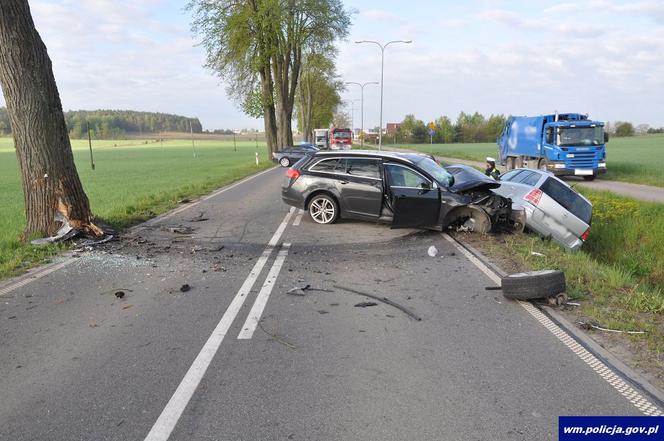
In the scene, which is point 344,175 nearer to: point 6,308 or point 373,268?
point 373,268

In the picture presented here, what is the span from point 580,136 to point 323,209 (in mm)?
16494

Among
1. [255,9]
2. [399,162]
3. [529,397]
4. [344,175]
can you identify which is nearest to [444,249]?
[399,162]

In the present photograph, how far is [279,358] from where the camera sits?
4.10m

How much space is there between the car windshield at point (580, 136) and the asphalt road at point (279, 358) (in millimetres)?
17377

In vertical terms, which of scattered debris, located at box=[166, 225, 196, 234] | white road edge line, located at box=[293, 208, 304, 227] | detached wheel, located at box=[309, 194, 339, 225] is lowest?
white road edge line, located at box=[293, 208, 304, 227]

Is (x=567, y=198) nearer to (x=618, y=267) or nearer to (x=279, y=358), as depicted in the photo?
(x=618, y=267)

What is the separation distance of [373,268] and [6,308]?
454 cm

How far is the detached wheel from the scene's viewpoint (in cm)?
1039

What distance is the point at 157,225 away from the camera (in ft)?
34.4

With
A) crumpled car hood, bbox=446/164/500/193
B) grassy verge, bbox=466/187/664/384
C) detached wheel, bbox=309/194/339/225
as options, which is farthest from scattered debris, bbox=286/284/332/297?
detached wheel, bbox=309/194/339/225

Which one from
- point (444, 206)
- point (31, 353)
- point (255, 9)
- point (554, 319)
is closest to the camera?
point (31, 353)

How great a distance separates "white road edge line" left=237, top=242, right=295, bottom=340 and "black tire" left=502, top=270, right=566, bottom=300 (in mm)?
2789

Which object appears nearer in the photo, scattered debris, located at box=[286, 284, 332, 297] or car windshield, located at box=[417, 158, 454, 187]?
scattered debris, located at box=[286, 284, 332, 297]

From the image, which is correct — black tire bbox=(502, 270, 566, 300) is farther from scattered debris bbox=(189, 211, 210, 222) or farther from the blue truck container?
the blue truck container
